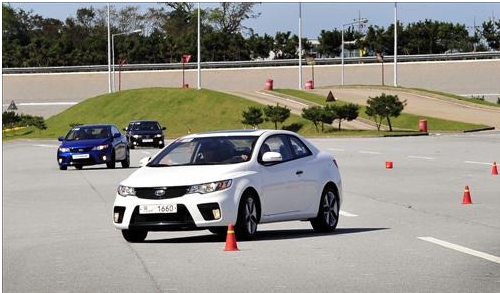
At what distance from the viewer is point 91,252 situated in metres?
15.3

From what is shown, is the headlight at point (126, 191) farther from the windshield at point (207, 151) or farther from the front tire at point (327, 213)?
the front tire at point (327, 213)

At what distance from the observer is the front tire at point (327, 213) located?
688 inches

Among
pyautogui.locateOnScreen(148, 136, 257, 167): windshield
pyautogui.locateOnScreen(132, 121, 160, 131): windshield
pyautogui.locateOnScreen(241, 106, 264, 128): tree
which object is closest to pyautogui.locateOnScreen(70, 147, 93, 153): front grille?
pyautogui.locateOnScreen(132, 121, 160, 131): windshield

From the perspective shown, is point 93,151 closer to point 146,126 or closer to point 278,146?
point 146,126

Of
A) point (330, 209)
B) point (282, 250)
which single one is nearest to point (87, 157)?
point (330, 209)

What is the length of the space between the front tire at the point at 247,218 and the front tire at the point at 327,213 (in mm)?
1513

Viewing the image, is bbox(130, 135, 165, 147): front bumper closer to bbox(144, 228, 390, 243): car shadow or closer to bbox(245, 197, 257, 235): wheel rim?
bbox(144, 228, 390, 243): car shadow

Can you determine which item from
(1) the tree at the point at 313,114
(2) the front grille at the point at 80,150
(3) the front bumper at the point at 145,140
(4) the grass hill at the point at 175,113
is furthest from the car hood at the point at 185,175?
(1) the tree at the point at 313,114

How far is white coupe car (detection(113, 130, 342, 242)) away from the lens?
51.0 feet

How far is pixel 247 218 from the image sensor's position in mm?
15867

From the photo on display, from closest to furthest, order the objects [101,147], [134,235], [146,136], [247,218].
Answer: [247,218] < [134,235] < [101,147] < [146,136]

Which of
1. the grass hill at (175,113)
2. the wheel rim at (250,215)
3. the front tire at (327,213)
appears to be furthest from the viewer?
the grass hill at (175,113)

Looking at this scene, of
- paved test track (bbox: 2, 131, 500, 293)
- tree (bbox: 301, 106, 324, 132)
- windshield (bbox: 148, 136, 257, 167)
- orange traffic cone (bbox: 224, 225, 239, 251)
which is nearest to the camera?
paved test track (bbox: 2, 131, 500, 293)

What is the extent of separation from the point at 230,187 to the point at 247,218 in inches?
19.9
